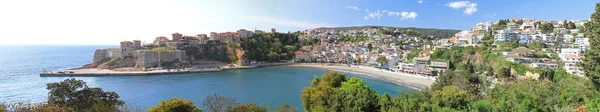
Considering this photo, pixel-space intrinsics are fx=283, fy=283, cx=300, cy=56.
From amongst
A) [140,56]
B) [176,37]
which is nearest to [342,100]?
[140,56]

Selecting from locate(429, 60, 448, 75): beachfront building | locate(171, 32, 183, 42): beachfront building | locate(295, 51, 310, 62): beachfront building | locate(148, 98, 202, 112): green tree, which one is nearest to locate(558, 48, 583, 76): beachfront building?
locate(429, 60, 448, 75): beachfront building

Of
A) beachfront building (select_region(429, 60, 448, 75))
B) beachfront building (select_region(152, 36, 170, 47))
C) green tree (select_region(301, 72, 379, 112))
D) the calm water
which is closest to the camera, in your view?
green tree (select_region(301, 72, 379, 112))

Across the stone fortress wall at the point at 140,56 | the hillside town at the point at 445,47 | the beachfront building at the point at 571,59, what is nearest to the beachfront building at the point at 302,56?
the hillside town at the point at 445,47

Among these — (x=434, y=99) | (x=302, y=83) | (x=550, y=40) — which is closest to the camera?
(x=434, y=99)

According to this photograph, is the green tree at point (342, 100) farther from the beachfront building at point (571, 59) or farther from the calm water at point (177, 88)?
the beachfront building at point (571, 59)

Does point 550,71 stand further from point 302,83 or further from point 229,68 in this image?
point 229,68

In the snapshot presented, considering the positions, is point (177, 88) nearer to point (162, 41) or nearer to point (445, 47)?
point (162, 41)

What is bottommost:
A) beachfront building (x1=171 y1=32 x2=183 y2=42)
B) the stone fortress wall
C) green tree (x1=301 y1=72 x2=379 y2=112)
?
green tree (x1=301 y1=72 x2=379 y2=112)

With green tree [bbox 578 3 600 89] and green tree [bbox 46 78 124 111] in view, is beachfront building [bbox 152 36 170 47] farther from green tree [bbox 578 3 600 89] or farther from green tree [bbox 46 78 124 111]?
green tree [bbox 578 3 600 89]

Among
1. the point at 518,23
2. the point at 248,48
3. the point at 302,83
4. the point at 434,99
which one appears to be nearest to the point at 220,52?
the point at 248,48
